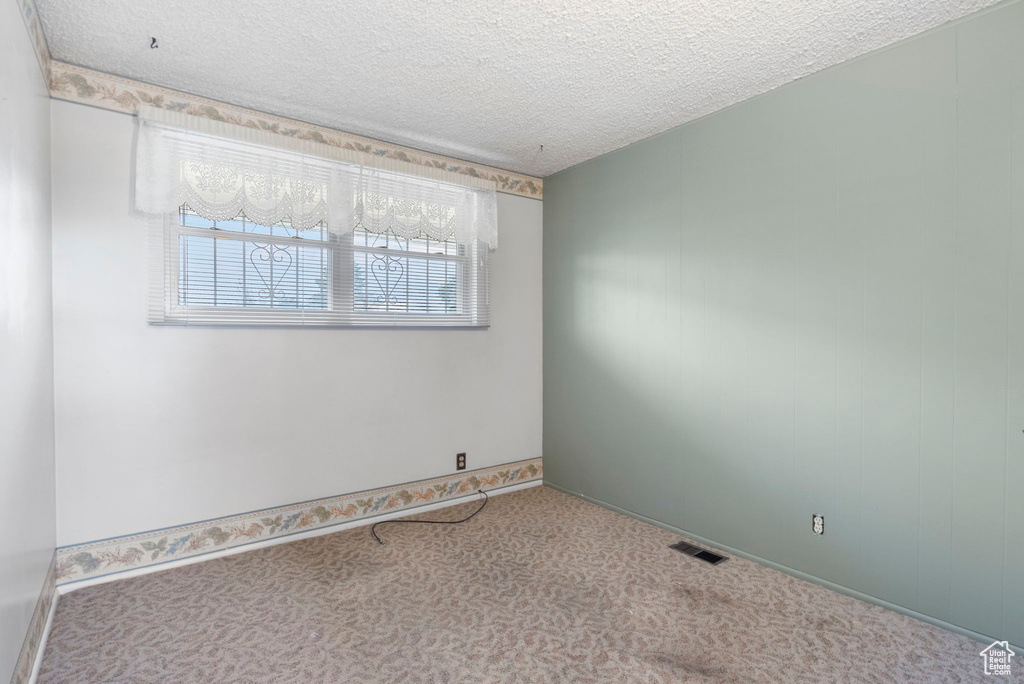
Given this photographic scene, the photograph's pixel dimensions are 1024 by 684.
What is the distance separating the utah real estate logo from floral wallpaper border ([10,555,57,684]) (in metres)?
3.26

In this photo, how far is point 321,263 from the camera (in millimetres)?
3150

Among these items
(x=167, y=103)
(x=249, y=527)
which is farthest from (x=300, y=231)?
(x=249, y=527)

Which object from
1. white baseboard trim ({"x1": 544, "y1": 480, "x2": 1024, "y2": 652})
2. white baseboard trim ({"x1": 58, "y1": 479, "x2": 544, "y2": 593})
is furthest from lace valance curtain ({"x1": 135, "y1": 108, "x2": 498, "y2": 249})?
white baseboard trim ({"x1": 544, "y1": 480, "x2": 1024, "y2": 652})

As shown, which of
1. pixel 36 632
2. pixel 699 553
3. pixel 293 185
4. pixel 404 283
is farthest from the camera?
pixel 404 283

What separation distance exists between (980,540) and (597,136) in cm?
278

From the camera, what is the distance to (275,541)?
2961mm

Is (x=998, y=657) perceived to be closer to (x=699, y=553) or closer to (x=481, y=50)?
(x=699, y=553)

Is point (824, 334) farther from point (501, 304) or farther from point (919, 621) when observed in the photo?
point (501, 304)

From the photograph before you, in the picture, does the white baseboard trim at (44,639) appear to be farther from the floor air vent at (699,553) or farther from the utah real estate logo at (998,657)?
the utah real estate logo at (998,657)

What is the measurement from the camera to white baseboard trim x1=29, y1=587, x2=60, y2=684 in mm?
1800

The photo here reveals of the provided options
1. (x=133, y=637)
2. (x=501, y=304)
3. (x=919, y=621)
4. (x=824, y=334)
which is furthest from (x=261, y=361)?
(x=919, y=621)

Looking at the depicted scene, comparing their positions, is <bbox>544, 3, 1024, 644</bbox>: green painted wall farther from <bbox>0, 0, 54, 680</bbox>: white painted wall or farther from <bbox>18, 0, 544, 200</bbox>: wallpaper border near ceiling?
<bbox>0, 0, 54, 680</bbox>: white painted wall

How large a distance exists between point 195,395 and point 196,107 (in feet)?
5.05

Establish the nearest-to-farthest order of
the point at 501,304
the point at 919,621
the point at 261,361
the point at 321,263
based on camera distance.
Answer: the point at 919,621, the point at 261,361, the point at 321,263, the point at 501,304
